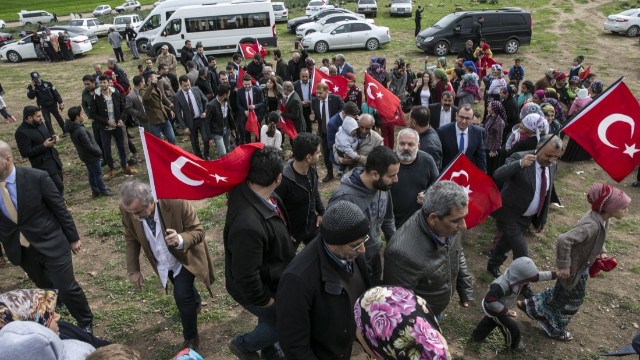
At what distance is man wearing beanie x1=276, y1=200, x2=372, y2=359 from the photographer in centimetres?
266

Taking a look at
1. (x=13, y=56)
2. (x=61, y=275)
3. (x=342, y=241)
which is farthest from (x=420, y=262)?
(x=13, y=56)

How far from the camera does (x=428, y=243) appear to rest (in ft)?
10.3

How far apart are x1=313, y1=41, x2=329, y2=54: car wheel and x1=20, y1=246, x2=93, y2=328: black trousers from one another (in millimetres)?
18755

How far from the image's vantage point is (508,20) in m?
19.8

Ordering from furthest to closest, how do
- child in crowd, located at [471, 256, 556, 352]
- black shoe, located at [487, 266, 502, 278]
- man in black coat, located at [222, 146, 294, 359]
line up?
black shoe, located at [487, 266, 502, 278]
child in crowd, located at [471, 256, 556, 352]
man in black coat, located at [222, 146, 294, 359]

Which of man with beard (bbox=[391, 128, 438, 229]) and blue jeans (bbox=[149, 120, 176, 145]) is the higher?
man with beard (bbox=[391, 128, 438, 229])

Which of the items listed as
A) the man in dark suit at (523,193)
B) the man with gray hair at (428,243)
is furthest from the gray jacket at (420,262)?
the man in dark suit at (523,193)

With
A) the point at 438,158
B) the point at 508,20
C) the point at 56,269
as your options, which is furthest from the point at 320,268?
the point at 508,20

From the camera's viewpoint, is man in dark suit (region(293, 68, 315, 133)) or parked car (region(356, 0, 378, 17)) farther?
parked car (region(356, 0, 378, 17))

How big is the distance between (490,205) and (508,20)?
18124mm

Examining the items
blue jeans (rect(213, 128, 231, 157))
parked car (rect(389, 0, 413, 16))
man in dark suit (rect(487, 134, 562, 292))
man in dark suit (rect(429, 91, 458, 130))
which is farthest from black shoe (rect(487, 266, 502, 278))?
parked car (rect(389, 0, 413, 16))

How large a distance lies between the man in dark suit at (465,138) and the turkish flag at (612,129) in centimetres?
182

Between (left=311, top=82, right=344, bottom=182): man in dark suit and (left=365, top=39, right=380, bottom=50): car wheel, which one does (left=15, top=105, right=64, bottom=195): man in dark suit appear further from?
(left=365, top=39, right=380, bottom=50): car wheel

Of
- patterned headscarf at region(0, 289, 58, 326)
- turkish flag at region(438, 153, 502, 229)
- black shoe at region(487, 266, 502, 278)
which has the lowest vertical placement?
black shoe at region(487, 266, 502, 278)
